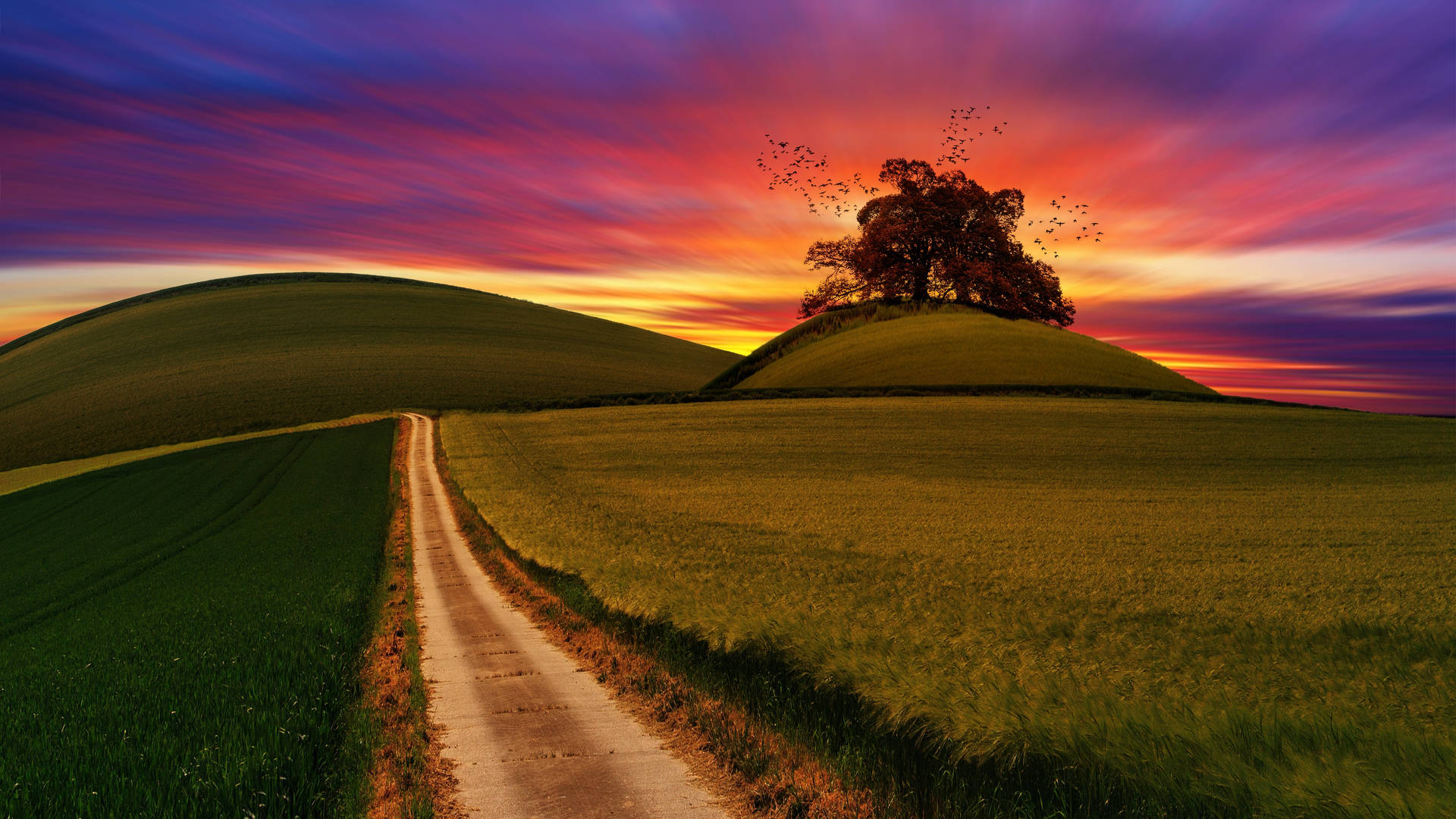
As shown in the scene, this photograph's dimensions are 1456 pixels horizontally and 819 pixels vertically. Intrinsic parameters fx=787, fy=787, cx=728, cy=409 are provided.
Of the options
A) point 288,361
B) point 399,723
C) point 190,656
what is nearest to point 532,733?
point 399,723

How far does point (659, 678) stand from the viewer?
10383 mm

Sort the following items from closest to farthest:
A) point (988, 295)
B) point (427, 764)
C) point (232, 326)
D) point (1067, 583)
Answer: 1. point (427, 764)
2. point (1067, 583)
3. point (988, 295)
4. point (232, 326)

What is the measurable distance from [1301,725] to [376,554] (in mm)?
20254

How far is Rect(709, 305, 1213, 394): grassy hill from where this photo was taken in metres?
55.1

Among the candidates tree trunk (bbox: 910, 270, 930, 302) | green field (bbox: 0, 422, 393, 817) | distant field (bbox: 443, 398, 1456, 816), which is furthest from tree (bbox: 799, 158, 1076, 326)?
green field (bbox: 0, 422, 393, 817)

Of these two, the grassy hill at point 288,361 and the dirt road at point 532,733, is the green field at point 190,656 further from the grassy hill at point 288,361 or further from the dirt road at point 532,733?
the grassy hill at point 288,361

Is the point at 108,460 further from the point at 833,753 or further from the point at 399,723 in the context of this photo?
the point at 833,753

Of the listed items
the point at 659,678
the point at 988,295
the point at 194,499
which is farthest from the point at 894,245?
the point at 659,678

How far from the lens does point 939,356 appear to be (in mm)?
58875

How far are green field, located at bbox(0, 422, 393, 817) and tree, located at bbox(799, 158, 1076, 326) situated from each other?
53.3 metres

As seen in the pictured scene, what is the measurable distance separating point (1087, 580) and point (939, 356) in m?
45.8

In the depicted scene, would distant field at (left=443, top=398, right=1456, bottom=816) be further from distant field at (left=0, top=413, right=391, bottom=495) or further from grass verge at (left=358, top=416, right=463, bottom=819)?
distant field at (left=0, top=413, right=391, bottom=495)

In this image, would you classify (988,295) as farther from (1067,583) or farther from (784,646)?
(784,646)

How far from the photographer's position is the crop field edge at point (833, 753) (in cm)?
584
